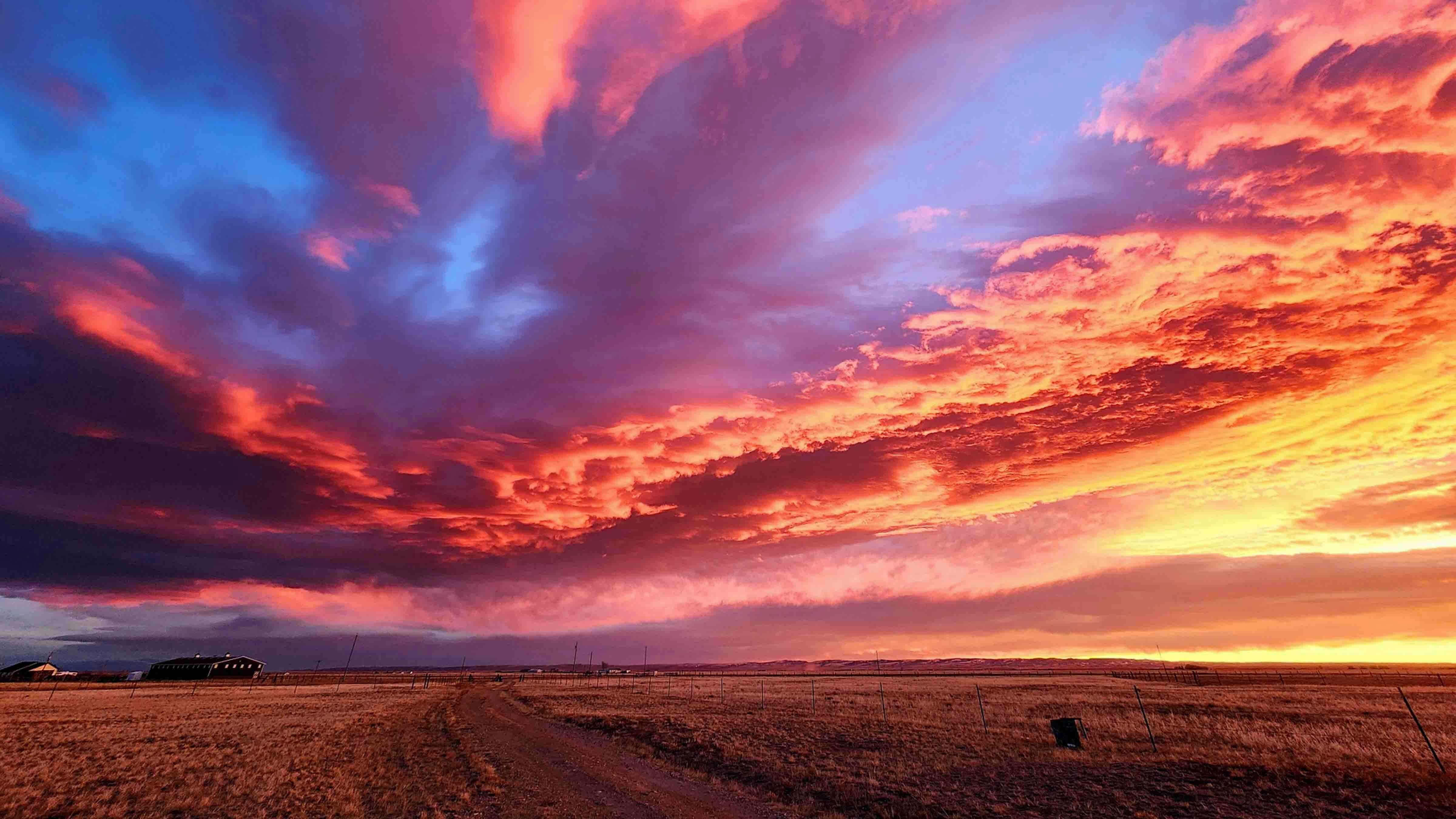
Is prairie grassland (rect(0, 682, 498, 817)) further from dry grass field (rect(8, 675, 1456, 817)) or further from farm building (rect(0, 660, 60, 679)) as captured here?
farm building (rect(0, 660, 60, 679))

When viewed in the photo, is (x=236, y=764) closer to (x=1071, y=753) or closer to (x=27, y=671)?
(x=1071, y=753)

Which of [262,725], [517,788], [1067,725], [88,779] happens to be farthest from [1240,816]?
[262,725]

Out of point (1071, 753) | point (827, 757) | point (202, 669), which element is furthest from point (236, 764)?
point (202, 669)

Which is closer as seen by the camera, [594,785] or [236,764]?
[594,785]

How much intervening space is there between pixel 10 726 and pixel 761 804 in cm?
5103

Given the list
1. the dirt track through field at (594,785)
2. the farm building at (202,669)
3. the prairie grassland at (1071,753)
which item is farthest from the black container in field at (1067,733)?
the farm building at (202,669)

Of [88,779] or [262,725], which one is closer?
[88,779]

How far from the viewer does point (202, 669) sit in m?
122

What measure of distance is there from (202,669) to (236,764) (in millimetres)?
136610

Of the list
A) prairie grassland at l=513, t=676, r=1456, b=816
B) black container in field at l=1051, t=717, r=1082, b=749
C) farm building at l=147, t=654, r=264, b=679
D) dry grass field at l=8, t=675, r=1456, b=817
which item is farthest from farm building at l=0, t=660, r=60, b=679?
black container in field at l=1051, t=717, r=1082, b=749

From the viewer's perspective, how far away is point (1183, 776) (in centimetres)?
2078

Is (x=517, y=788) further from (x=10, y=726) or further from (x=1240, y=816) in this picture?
(x=10, y=726)

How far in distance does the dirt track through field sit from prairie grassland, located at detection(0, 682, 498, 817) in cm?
153

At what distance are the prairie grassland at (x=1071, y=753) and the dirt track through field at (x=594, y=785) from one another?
1.64 metres
